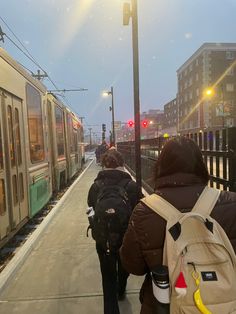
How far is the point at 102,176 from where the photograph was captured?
391 centimetres

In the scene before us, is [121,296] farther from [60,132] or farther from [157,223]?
[60,132]

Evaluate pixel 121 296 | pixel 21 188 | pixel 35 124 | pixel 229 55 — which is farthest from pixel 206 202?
pixel 229 55

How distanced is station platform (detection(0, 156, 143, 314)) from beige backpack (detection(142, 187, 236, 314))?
2562 mm

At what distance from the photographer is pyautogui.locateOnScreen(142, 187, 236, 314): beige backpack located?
1.84m

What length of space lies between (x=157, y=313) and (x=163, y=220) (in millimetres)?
454

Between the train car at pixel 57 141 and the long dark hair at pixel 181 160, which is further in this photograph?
the train car at pixel 57 141

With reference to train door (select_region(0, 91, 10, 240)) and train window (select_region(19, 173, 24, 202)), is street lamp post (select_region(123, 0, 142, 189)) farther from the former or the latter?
train door (select_region(0, 91, 10, 240))

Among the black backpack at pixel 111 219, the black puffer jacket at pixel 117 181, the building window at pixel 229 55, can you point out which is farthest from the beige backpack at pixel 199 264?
the building window at pixel 229 55

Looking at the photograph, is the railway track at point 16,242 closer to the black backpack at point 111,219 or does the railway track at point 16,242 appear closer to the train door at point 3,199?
the train door at point 3,199

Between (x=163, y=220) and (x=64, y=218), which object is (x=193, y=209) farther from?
(x=64, y=218)

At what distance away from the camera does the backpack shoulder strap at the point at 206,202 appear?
2.04 m

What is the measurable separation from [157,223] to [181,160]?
15.1 inches

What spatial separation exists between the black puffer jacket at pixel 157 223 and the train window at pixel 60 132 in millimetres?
11174

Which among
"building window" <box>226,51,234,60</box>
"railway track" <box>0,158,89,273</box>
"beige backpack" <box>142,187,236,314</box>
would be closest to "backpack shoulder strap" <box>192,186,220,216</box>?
"beige backpack" <box>142,187,236,314</box>
